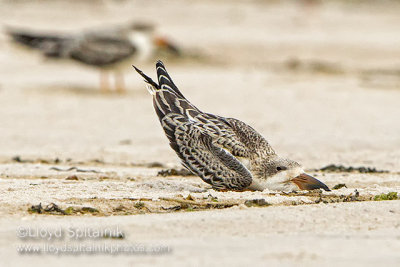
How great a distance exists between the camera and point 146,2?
2802 cm

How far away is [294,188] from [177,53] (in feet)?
40.2

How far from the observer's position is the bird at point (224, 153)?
6477 millimetres

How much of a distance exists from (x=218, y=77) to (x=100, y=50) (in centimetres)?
237

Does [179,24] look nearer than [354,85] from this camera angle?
No

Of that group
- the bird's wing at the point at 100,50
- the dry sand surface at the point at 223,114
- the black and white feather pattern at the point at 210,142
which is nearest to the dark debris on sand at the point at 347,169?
the dry sand surface at the point at 223,114

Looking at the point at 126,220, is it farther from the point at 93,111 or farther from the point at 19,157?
the point at 93,111

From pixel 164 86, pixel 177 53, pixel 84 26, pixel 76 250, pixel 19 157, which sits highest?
pixel 84 26

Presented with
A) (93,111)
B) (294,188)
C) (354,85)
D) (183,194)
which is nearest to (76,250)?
(183,194)

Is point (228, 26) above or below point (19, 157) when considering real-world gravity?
above

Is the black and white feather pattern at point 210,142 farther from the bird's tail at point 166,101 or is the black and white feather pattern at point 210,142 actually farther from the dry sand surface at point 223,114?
the dry sand surface at point 223,114

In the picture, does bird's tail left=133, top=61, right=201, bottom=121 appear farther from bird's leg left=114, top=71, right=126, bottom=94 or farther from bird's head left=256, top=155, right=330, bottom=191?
bird's leg left=114, top=71, right=126, bottom=94

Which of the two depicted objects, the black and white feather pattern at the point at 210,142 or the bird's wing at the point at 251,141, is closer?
the black and white feather pattern at the point at 210,142

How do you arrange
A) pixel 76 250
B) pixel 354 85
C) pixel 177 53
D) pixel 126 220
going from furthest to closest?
pixel 177 53, pixel 354 85, pixel 126 220, pixel 76 250

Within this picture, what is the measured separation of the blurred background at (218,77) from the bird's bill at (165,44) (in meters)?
0.03
